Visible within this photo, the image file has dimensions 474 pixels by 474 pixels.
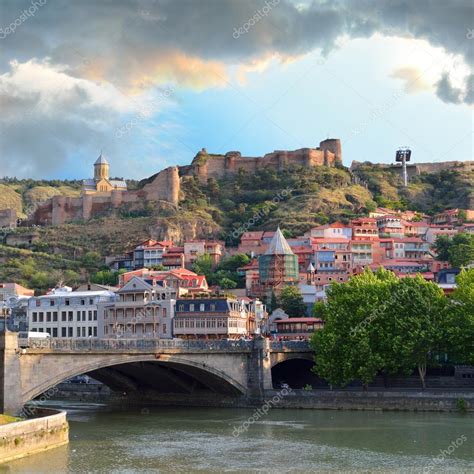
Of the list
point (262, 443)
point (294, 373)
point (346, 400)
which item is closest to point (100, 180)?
point (294, 373)

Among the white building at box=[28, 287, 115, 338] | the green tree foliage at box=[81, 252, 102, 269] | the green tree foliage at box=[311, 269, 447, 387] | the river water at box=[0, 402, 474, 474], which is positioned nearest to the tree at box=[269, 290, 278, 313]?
the white building at box=[28, 287, 115, 338]

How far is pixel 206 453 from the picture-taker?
38625 millimetres

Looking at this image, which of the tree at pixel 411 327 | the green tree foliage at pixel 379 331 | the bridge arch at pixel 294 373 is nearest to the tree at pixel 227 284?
the bridge arch at pixel 294 373

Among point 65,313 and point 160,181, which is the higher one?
point 160,181

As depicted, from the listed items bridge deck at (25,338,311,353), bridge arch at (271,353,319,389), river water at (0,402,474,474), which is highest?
bridge deck at (25,338,311,353)

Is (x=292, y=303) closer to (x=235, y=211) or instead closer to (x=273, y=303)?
(x=273, y=303)

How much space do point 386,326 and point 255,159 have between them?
91.8 m

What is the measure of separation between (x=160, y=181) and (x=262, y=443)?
9417 centimetres

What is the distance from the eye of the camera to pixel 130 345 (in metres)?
50.9

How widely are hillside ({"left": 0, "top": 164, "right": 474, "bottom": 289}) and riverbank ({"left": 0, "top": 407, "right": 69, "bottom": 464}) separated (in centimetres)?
7112

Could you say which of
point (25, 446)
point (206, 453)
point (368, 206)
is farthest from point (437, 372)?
point (368, 206)

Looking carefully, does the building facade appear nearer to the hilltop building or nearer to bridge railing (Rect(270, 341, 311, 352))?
bridge railing (Rect(270, 341, 311, 352))

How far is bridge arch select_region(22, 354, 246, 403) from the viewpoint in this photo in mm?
45438

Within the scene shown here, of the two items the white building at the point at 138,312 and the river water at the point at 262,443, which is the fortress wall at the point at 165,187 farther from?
the river water at the point at 262,443
